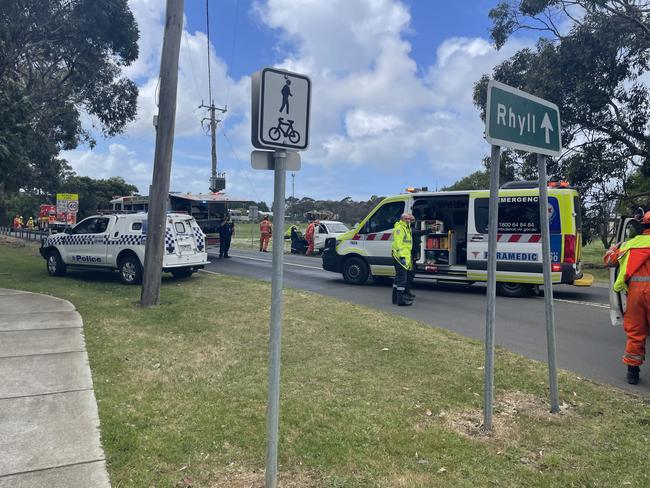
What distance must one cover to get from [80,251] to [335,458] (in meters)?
11.6

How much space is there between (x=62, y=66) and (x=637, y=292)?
1892cm

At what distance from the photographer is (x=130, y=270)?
12.4 meters

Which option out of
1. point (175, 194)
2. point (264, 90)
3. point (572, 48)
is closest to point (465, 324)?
point (264, 90)

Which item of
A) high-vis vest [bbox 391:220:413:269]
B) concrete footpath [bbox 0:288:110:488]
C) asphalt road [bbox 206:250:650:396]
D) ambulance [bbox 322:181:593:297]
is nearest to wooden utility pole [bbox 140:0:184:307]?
concrete footpath [bbox 0:288:110:488]

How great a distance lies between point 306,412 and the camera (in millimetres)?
4320

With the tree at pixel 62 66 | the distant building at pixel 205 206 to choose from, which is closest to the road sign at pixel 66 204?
the tree at pixel 62 66

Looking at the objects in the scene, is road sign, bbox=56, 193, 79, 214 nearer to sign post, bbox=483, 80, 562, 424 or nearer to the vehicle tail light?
the vehicle tail light

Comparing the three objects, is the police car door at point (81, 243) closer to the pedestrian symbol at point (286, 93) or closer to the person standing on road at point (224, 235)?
the person standing on road at point (224, 235)

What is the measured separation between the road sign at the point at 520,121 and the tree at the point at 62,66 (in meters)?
11.5

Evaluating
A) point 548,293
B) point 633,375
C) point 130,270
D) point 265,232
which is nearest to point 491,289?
point 548,293

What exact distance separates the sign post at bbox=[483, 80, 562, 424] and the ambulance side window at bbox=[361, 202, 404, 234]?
8.04 meters

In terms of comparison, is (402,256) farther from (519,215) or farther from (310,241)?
(310,241)

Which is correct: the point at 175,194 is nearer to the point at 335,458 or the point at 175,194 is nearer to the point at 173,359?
the point at 173,359

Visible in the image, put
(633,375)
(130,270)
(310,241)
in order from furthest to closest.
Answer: (310,241) < (130,270) < (633,375)
